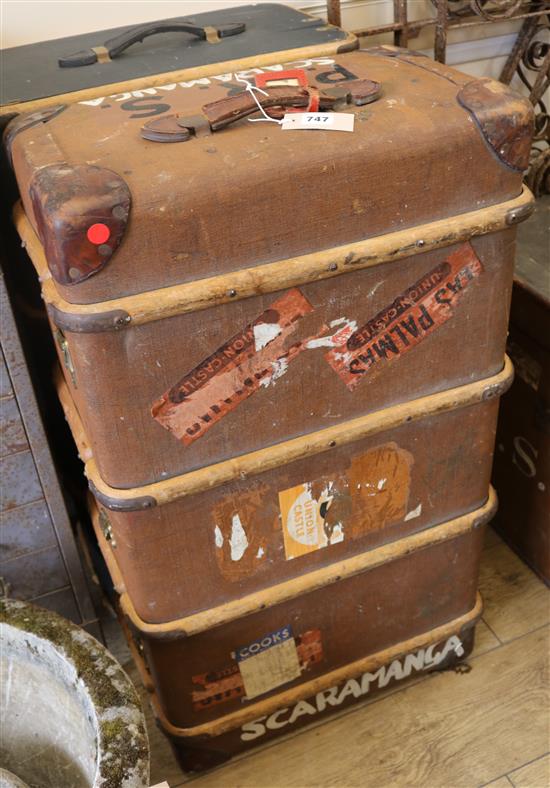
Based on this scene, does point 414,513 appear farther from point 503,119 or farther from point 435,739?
point 503,119

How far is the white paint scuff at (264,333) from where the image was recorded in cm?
100

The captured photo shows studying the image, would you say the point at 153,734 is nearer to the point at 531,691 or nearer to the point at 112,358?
the point at 531,691

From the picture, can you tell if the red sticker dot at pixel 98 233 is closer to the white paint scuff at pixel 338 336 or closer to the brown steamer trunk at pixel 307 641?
the white paint scuff at pixel 338 336

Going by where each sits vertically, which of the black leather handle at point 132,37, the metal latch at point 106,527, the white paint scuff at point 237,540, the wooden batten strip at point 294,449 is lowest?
the metal latch at point 106,527

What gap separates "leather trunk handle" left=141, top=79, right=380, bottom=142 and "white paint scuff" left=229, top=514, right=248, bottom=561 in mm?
526

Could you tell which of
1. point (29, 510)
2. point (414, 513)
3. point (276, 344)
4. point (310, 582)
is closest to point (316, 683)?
point (310, 582)

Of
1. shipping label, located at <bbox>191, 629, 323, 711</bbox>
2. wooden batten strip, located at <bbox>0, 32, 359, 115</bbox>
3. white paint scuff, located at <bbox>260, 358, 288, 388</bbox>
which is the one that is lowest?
shipping label, located at <bbox>191, 629, 323, 711</bbox>

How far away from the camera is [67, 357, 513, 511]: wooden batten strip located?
106cm

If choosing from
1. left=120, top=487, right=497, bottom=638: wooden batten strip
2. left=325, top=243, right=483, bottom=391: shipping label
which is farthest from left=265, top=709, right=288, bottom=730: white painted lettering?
left=325, top=243, right=483, bottom=391: shipping label

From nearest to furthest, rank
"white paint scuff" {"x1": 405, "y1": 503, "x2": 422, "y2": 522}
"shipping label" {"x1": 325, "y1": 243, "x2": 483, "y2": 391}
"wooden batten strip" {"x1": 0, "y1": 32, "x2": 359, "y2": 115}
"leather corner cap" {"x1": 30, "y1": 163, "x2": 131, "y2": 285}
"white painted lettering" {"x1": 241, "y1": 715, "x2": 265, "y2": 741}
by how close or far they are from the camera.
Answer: "leather corner cap" {"x1": 30, "y1": 163, "x2": 131, "y2": 285}, "shipping label" {"x1": 325, "y1": 243, "x2": 483, "y2": 391}, "wooden batten strip" {"x1": 0, "y1": 32, "x2": 359, "y2": 115}, "white paint scuff" {"x1": 405, "y1": 503, "x2": 422, "y2": 522}, "white painted lettering" {"x1": 241, "y1": 715, "x2": 265, "y2": 741}

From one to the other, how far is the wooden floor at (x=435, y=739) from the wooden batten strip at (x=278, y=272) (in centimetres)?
93

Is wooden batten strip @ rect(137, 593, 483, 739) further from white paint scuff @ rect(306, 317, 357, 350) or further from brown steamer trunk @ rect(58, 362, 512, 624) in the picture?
white paint scuff @ rect(306, 317, 357, 350)

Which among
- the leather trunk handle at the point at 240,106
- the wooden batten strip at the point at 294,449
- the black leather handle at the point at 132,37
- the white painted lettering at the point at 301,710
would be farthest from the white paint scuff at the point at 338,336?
the white painted lettering at the point at 301,710

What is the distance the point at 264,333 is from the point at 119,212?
246 millimetres
